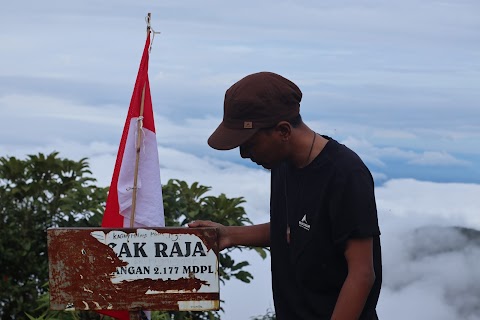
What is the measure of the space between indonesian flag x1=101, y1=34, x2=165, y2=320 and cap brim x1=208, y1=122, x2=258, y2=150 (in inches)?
59.1

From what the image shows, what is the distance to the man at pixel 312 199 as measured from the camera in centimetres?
326

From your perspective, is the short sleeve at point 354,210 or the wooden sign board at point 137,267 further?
the wooden sign board at point 137,267

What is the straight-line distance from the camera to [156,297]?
384 cm

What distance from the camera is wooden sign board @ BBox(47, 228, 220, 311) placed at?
3801mm

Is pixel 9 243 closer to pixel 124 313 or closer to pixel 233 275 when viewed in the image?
pixel 233 275

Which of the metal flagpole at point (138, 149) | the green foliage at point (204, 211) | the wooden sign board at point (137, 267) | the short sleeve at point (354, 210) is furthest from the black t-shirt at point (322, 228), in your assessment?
the green foliage at point (204, 211)

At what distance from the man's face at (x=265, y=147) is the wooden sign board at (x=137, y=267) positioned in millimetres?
548

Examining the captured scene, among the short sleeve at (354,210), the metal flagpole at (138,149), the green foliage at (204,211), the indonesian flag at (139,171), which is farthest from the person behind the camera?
the green foliage at (204,211)

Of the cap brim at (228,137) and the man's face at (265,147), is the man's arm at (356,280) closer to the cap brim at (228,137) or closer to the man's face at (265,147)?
the man's face at (265,147)

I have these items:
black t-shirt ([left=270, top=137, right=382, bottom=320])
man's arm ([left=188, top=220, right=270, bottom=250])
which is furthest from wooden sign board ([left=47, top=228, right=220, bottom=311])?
black t-shirt ([left=270, top=137, right=382, bottom=320])

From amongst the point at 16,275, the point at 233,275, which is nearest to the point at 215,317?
the point at 233,275

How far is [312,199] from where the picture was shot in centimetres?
337

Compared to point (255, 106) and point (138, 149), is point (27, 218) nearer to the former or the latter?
point (138, 149)

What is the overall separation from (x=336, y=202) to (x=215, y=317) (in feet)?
12.4
